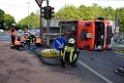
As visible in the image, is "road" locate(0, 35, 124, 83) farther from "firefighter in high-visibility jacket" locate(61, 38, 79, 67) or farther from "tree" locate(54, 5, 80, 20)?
"tree" locate(54, 5, 80, 20)

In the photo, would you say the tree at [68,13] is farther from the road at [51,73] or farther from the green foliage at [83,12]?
the road at [51,73]

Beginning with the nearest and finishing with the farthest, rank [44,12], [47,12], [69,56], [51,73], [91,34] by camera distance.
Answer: [51,73] < [69,56] < [47,12] < [44,12] < [91,34]

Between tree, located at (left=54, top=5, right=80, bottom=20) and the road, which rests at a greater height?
tree, located at (left=54, top=5, right=80, bottom=20)

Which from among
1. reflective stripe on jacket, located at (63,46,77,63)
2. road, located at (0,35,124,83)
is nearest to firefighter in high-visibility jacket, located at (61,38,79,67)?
reflective stripe on jacket, located at (63,46,77,63)

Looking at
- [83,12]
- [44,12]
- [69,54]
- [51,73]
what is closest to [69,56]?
[69,54]

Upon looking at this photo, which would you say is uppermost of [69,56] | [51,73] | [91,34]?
[91,34]

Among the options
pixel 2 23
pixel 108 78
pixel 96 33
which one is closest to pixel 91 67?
pixel 108 78

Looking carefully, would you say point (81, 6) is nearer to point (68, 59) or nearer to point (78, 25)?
point (78, 25)

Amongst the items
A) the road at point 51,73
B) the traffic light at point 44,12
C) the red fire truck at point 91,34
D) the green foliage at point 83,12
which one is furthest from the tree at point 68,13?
the road at point 51,73

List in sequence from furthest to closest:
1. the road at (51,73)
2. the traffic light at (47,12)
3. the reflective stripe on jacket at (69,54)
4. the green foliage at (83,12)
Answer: the green foliage at (83,12), the traffic light at (47,12), the reflective stripe on jacket at (69,54), the road at (51,73)

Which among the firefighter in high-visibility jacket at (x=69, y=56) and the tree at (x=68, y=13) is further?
the tree at (x=68, y=13)

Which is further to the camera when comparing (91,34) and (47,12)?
(91,34)

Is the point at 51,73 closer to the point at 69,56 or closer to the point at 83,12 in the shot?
the point at 69,56

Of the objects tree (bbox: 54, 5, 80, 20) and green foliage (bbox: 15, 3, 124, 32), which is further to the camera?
green foliage (bbox: 15, 3, 124, 32)
